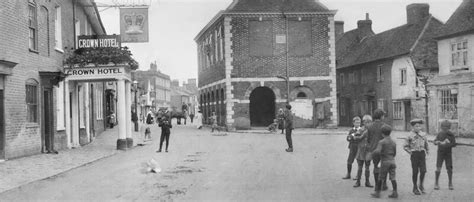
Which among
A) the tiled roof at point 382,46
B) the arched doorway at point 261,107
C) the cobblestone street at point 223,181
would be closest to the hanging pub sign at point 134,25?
the cobblestone street at point 223,181

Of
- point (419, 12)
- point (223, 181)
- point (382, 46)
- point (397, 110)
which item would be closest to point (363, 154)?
point (223, 181)

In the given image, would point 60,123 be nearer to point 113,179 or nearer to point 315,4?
point 113,179

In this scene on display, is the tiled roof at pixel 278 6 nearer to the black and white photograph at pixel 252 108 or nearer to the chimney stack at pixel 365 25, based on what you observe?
the black and white photograph at pixel 252 108

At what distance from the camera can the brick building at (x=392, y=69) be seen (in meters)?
33.9

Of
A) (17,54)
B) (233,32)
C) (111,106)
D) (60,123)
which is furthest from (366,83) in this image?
(17,54)

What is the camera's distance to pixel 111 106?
4291 centimetres

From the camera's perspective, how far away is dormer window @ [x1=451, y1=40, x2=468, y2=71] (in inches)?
1038

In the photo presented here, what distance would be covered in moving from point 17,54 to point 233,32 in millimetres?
22120

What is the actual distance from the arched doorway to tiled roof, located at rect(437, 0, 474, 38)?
45.8ft

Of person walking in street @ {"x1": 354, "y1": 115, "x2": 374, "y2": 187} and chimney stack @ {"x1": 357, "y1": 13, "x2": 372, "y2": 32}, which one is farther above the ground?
chimney stack @ {"x1": 357, "y1": 13, "x2": 372, "y2": 32}

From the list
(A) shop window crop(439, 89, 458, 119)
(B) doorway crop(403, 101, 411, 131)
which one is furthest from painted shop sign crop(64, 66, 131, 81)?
(B) doorway crop(403, 101, 411, 131)

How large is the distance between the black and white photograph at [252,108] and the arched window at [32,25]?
Answer: 54 millimetres

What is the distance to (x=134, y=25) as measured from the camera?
20234 millimetres

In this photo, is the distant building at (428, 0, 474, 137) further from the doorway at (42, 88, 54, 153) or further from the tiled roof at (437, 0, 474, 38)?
the doorway at (42, 88, 54, 153)
